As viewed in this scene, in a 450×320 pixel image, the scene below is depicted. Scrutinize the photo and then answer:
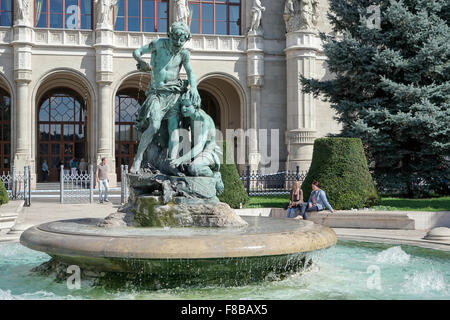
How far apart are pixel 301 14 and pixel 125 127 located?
1274 cm

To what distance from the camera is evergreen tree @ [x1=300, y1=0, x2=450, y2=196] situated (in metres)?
17.2

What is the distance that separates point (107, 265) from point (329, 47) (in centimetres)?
1501

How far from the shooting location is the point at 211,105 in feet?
111

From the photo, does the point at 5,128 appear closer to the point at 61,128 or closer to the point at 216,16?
the point at 61,128

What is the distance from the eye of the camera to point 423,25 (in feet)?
57.8

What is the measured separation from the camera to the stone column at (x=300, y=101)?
2758 centimetres

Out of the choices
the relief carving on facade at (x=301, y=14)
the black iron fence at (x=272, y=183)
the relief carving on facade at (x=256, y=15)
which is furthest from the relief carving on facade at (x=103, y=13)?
the black iron fence at (x=272, y=183)

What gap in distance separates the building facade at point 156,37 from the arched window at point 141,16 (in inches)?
2.1

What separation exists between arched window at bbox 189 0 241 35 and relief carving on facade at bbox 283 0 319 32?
2906 millimetres

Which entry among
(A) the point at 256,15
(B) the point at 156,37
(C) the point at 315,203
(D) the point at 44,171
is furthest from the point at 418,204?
(D) the point at 44,171
